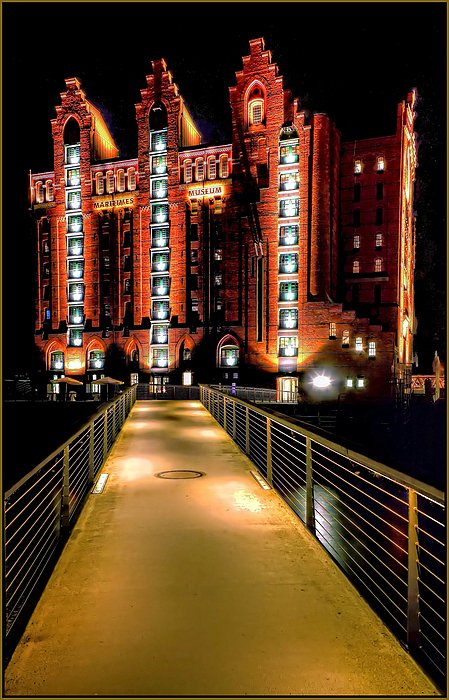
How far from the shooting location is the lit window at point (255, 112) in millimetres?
47531

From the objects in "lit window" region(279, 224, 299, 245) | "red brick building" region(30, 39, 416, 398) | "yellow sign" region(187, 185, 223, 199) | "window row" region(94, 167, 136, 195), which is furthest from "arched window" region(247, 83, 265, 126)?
"window row" region(94, 167, 136, 195)

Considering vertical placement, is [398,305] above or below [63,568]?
above

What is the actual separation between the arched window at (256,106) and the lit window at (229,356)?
21.3 meters

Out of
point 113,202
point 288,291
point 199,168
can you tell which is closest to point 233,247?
point 288,291

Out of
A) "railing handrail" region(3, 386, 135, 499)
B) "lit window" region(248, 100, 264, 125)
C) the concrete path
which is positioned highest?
"lit window" region(248, 100, 264, 125)

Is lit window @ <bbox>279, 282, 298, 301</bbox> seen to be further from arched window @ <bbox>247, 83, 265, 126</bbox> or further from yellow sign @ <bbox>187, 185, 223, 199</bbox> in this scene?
arched window @ <bbox>247, 83, 265, 126</bbox>

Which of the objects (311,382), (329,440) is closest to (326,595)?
(329,440)

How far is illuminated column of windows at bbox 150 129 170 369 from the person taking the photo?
4997 centimetres

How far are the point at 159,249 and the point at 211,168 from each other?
30.9ft

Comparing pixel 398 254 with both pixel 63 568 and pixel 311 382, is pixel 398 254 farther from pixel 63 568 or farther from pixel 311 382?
pixel 63 568

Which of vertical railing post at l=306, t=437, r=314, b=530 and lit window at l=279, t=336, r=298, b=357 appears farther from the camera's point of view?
lit window at l=279, t=336, r=298, b=357

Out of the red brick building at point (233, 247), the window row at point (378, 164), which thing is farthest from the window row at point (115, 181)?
the window row at point (378, 164)

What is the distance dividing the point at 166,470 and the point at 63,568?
17.1 ft

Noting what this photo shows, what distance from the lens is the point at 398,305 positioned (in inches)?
1935
